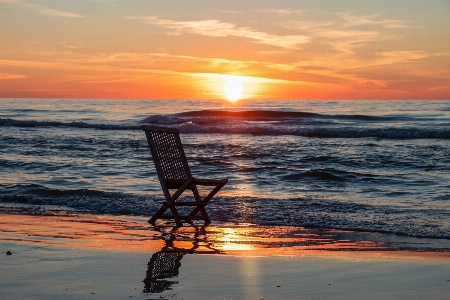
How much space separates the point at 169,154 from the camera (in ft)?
28.7

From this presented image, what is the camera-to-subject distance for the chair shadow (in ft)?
17.3

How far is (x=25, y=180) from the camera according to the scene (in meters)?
13.6

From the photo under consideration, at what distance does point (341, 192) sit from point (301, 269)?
268 inches

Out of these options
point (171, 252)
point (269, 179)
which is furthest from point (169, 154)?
point (269, 179)

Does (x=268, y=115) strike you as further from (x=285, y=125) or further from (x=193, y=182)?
(x=193, y=182)

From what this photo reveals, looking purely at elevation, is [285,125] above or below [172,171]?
above

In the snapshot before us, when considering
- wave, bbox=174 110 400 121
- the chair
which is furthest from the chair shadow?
wave, bbox=174 110 400 121

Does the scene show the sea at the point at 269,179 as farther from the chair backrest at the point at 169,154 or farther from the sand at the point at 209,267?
the sand at the point at 209,267

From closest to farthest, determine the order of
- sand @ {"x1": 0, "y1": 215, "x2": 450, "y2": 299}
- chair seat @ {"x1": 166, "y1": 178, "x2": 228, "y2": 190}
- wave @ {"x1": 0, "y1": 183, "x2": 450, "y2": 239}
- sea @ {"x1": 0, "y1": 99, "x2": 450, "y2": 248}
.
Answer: sand @ {"x1": 0, "y1": 215, "x2": 450, "y2": 299}, chair seat @ {"x1": 166, "y1": 178, "x2": 228, "y2": 190}, wave @ {"x1": 0, "y1": 183, "x2": 450, "y2": 239}, sea @ {"x1": 0, "y1": 99, "x2": 450, "y2": 248}

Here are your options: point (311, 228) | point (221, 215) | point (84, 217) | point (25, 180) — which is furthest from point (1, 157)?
point (311, 228)

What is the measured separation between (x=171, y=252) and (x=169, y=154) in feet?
7.68

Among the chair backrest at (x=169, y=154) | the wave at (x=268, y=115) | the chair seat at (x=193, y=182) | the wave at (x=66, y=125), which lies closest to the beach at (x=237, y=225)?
the chair seat at (x=193, y=182)

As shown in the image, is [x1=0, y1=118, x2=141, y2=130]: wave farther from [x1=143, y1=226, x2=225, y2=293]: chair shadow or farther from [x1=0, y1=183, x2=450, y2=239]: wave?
[x1=143, y1=226, x2=225, y2=293]: chair shadow

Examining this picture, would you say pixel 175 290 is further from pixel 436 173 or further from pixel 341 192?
pixel 436 173
